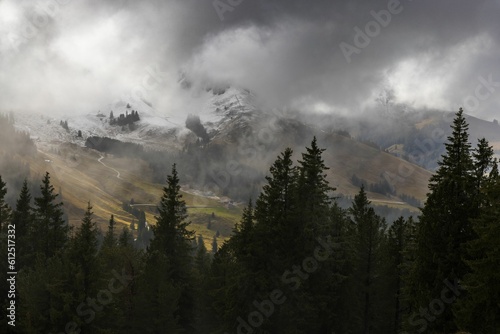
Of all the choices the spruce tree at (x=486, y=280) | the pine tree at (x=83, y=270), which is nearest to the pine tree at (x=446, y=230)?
the spruce tree at (x=486, y=280)

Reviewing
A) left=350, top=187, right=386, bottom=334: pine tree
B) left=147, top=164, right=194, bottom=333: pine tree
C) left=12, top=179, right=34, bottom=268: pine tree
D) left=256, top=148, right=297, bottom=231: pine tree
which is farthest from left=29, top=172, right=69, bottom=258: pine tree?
left=350, top=187, right=386, bottom=334: pine tree

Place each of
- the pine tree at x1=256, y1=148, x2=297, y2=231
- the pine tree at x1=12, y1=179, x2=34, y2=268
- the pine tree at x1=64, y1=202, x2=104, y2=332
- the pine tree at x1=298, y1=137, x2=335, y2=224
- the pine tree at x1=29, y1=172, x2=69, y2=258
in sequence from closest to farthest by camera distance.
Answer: the pine tree at x1=64, y1=202, x2=104, y2=332, the pine tree at x1=256, y1=148, x2=297, y2=231, the pine tree at x1=298, y1=137, x2=335, y2=224, the pine tree at x1=12, y1=179, x2=34, y2=268, the pine tree at x1=29, y1=172, x2=69, y2=258

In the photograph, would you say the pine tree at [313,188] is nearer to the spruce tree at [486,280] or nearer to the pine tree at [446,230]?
the pine tree at [446,230]

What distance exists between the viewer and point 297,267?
34.6 m

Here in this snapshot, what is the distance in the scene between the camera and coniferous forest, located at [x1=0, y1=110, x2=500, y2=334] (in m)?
27.2

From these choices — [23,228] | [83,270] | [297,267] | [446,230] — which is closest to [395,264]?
[297,267]

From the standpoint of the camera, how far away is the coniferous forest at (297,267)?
27188 millimetres

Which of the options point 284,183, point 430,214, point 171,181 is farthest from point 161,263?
point 430,214

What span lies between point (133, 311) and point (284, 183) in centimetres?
1893

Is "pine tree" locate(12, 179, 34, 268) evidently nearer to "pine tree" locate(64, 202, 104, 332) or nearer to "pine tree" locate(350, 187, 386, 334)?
"pine tree" locate(64, 202, 104, 332)

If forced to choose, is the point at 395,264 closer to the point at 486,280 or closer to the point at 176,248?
the point at 486,280

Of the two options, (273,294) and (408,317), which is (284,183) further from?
(408,317)

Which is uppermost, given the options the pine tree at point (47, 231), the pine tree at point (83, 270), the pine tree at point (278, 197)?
the pine tree at point (278, 197)

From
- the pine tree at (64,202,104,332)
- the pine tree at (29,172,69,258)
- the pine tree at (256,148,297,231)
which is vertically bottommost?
the pine tree at (64,202,104,332)
